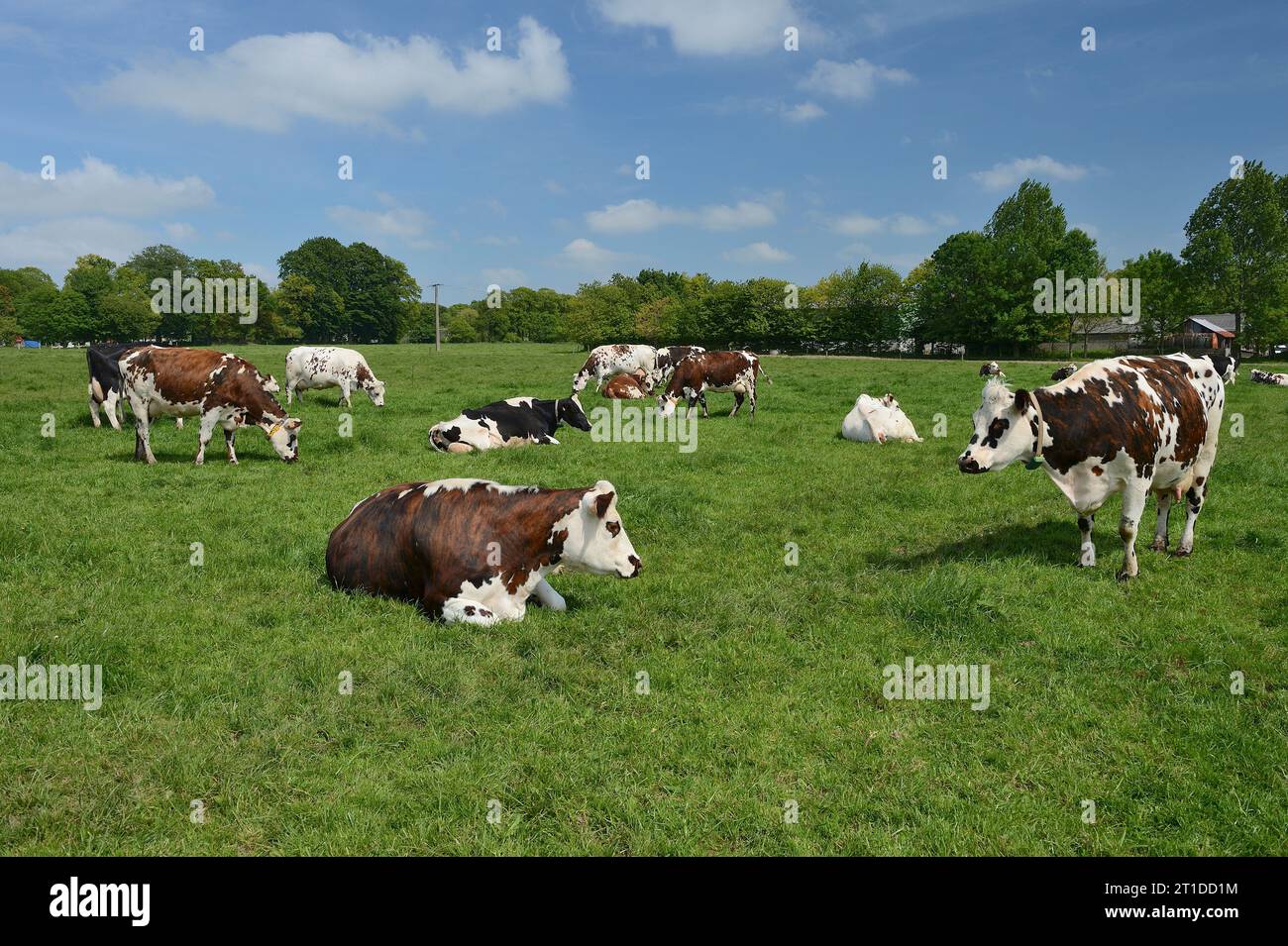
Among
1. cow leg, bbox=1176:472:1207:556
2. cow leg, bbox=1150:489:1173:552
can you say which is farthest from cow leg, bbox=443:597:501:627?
cow leg, bbox=1176:472:1207:556

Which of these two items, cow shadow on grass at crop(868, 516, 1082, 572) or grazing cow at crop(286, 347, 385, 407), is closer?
cow shadow on grass at crop(868, 516, 1082, 572)

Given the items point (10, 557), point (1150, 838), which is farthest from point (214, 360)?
point (1150, 838)

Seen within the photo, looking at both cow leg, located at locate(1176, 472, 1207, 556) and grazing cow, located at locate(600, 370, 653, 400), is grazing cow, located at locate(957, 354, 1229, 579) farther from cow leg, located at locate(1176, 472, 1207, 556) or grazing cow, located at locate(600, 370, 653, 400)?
grazing cow, located at locate(600, 370, 653, 400)

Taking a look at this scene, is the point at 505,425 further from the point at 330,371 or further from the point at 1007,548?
the point at 1007,548

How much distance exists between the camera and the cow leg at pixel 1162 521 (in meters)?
8.27

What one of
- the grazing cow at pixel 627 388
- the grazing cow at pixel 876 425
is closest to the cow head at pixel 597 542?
the grazing cow at pixel 876 425

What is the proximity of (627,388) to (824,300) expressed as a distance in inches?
Answer: 2578

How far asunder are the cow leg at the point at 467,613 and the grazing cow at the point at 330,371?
17.1m

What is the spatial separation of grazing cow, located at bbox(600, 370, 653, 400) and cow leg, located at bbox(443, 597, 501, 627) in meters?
18.1

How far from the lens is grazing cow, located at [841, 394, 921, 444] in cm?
1591

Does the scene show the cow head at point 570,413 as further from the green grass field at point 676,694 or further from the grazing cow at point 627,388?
the grazing cow at point 627,388

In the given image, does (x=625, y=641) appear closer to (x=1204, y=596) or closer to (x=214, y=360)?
(x=1204, y=596)

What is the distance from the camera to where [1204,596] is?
22.6 ft
